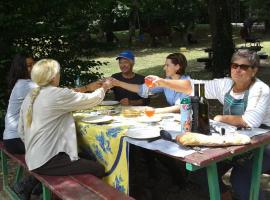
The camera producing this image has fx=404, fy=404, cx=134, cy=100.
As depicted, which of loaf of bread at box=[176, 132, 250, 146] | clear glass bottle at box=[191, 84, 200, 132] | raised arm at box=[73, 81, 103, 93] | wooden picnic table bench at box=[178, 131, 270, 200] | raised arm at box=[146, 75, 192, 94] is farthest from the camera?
raised arm at box=[73, 81, 103, 93]

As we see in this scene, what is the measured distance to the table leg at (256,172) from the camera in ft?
10.3

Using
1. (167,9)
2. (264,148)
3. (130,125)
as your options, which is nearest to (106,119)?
(130,125)

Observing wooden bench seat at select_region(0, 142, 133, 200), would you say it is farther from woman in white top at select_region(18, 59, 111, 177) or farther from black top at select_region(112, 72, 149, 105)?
black top at select_region(112, 72, 149, 105)

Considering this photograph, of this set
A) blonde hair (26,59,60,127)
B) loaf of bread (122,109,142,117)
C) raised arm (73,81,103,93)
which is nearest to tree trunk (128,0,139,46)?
raised arm (73,81,103,93)

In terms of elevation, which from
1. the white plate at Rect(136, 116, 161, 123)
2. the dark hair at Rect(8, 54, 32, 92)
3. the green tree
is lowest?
the white plate at Rect(136, 116, 161, 123)

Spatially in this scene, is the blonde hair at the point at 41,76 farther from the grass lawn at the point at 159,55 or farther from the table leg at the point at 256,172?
the grass lawn at the point at 159,55

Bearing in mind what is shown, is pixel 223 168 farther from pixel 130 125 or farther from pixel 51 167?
pixel 51 167

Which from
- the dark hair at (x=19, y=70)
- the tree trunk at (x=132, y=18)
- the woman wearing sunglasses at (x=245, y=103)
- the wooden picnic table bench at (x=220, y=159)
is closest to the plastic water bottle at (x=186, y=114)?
the wooden picnic table bench at (x=220, y=159)

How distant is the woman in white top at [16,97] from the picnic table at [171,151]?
73 cm

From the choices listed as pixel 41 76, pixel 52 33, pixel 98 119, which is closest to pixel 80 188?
pixel 98 119

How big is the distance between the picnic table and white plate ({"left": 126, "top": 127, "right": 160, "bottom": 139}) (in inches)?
1.7

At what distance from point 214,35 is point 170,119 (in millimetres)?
7805

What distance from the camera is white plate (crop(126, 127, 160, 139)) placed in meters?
3.05

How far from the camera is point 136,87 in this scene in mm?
4500
